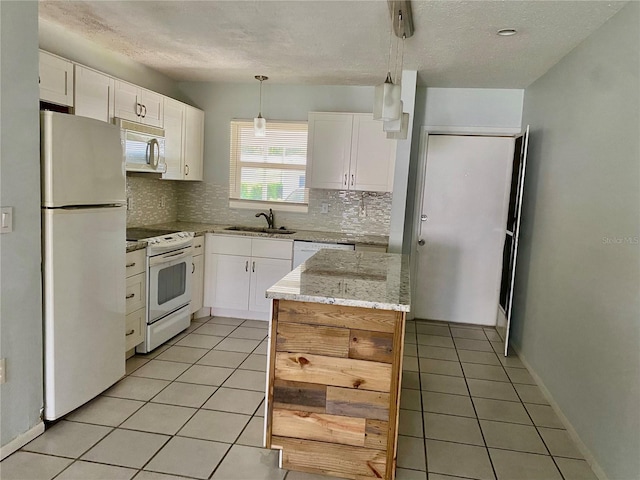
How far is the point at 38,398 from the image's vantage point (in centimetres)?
234

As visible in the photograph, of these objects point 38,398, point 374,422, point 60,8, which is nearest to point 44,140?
point 60,8

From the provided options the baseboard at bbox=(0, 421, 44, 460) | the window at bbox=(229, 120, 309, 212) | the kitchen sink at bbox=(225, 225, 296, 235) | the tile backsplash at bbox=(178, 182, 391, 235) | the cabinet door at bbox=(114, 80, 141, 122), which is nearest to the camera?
the baseboard at bbox=(0, 421, 44, 460)

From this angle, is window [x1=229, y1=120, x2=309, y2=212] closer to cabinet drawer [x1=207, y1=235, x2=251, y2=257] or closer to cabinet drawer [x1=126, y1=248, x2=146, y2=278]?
cabinet drawer [x1=207, y1=235, x2=251, y2=257]

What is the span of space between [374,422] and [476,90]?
11.9 ft

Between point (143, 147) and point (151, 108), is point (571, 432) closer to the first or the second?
point (143, 147)

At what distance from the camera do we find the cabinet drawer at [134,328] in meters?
3.25

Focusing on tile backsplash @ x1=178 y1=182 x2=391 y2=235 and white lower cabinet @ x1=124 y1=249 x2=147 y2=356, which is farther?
tile backsplash @ x1=178 y1=182 x2=391 y2=235

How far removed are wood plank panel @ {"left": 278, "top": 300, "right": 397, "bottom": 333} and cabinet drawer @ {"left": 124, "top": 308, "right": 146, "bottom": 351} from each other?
5.52 ft

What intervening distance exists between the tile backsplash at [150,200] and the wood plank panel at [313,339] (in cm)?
248

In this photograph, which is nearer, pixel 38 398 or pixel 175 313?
pixel 38 398

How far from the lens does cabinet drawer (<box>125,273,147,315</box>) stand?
324 centimetres

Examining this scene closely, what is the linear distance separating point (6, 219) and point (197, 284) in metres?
2.32

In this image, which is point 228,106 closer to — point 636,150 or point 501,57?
point 501,57

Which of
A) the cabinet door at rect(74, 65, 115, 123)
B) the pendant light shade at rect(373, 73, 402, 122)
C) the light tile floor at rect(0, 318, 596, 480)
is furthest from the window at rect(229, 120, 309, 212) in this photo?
the pendant light shade at rect(373, 73, 402, 122)
